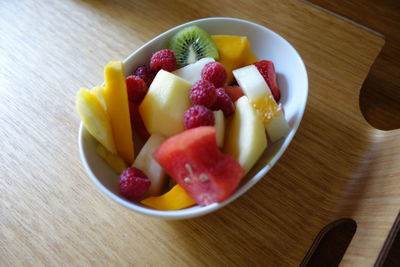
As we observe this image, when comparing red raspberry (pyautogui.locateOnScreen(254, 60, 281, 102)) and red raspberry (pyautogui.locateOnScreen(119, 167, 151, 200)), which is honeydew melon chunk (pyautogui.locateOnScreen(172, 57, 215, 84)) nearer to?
red raspberry (pyautogui.locateOnScreen(254, 60, 281, 102))

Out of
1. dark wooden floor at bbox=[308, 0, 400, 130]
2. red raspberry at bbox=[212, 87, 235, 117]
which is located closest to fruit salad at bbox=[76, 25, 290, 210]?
red raspberry at bbox=[212, 87, 235, 117]

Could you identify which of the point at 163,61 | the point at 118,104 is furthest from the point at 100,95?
the point at 163,61

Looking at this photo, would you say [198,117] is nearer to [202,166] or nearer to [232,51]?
[202,166]

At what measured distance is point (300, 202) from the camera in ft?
2.59

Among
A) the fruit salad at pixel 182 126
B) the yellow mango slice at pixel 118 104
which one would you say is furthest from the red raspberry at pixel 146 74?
the yellow mango slice at pixel 118 104

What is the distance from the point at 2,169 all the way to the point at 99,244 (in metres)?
0.32

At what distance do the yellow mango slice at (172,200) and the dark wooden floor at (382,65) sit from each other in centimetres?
76

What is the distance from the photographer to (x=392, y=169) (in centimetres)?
75

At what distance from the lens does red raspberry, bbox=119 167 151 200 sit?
27.0 inches

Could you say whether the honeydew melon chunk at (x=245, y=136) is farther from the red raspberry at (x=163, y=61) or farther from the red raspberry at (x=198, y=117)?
the red raspberry at (x=163, y=61)

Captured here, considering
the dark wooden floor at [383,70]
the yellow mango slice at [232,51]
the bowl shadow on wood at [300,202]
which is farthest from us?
the dark wooden floor at [383,70]

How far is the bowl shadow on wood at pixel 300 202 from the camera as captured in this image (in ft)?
2.43

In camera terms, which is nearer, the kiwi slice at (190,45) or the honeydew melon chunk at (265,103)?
the honeydew melon chunk at (265,103)

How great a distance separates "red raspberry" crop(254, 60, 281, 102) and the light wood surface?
0.12m
